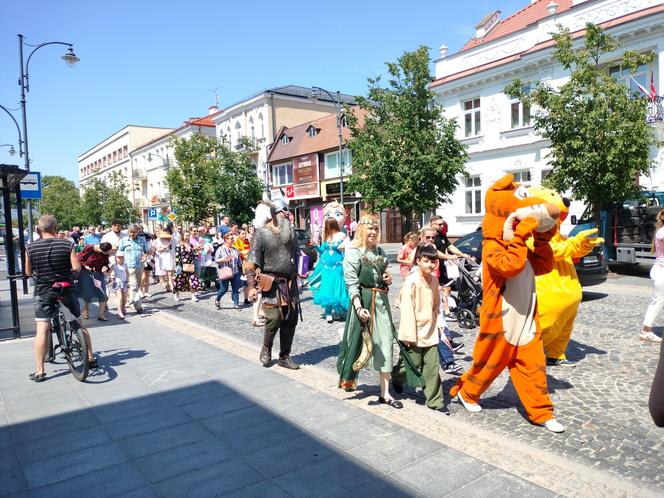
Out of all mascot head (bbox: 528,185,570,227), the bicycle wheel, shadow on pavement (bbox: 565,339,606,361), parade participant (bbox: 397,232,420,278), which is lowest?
shadow on pavement (bbox: 565,339,606,361)

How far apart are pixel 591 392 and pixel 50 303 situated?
18.7 feet

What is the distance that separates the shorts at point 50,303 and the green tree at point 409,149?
520 inches

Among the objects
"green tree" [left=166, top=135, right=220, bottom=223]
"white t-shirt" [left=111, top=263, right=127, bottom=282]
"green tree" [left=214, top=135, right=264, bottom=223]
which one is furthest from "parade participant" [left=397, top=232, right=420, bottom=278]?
"green tree" [left=166, top=135, right=220, bottom=223]

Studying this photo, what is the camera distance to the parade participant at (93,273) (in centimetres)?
672

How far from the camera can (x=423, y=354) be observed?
14.5 feet

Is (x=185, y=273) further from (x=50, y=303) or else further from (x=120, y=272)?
(x=50, y=303)

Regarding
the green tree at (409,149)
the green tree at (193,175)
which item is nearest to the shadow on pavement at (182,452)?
the green tree at (409,149)

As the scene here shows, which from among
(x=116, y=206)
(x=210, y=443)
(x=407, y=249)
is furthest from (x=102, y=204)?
(x=210, y=443)

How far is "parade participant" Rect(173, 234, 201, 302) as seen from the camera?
1198 centimetres

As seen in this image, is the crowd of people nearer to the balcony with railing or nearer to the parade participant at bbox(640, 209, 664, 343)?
the parade participant at bbox(640, 209, 664, 343)

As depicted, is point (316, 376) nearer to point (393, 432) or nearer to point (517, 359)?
point (393, 432)

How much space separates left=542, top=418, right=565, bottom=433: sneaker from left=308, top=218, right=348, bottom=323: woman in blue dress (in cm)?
461

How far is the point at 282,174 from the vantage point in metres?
39.4

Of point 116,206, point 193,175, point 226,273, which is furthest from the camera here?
point 116,206
